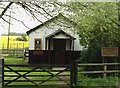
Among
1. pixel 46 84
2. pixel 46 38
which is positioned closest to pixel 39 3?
pixel 46 38

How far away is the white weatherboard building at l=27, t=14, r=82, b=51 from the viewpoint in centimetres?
457

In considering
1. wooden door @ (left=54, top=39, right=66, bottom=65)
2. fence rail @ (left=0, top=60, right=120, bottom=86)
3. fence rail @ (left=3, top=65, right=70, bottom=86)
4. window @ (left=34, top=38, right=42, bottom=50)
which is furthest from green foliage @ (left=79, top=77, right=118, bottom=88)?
window @ (left=34, top=38, right=42, bottom=50)

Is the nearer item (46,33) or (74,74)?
(46,33)

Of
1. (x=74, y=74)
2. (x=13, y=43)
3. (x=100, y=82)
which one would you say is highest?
(x=13, y=43)

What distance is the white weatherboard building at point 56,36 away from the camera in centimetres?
457

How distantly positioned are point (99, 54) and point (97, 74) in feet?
0.95

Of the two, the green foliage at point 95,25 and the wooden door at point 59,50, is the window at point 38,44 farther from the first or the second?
the green foliage at point 95,25

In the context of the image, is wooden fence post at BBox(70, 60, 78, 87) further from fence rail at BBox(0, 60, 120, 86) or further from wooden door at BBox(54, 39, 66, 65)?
wooden door at BBox(54, 39, 66, 65)

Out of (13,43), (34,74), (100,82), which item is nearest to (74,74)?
(100,82)

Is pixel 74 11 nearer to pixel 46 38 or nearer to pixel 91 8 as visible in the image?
pixel 91 8

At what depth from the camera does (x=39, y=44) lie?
4570 millimetres

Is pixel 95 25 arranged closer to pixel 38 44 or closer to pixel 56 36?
pixel 56 36

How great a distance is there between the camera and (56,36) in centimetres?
462

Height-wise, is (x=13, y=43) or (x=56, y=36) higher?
(x=56, y=36)
